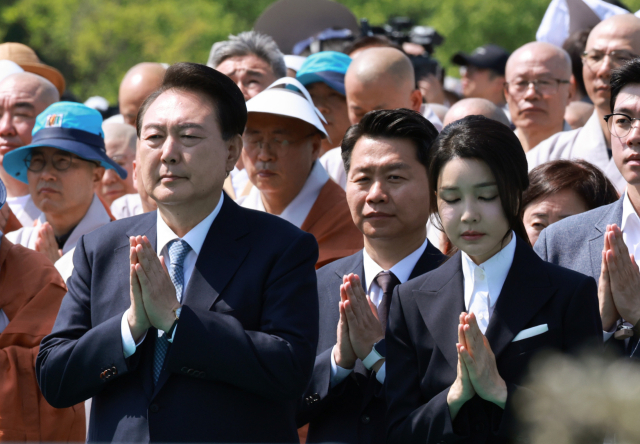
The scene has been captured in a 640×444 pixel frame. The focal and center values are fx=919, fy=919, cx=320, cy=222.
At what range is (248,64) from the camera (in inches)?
247

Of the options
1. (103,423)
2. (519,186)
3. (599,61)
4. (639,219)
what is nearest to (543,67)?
(599,61)

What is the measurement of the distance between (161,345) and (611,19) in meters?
3.88

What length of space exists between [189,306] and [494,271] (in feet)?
3.37

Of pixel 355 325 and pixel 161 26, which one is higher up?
pixel 355 325

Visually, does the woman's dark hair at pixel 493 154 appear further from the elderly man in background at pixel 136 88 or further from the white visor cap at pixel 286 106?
the elderly man in background at pixel 136 88

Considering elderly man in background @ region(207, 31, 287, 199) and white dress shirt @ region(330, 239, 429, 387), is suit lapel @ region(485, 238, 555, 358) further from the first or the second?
elderly man in background @ region(207, 31, 287, 199)

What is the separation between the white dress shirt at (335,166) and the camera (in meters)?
5.78

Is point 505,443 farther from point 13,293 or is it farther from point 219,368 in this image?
point 13,293

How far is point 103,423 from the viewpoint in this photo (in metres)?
3.10

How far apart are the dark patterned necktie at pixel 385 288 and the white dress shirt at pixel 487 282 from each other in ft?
1.93

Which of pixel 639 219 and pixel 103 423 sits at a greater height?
pixel 639 219

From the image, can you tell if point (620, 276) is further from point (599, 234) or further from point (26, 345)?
point (26, 345)

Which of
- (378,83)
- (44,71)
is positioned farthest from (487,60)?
(44,71)

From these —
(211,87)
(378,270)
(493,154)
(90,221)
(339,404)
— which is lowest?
(339,404)
